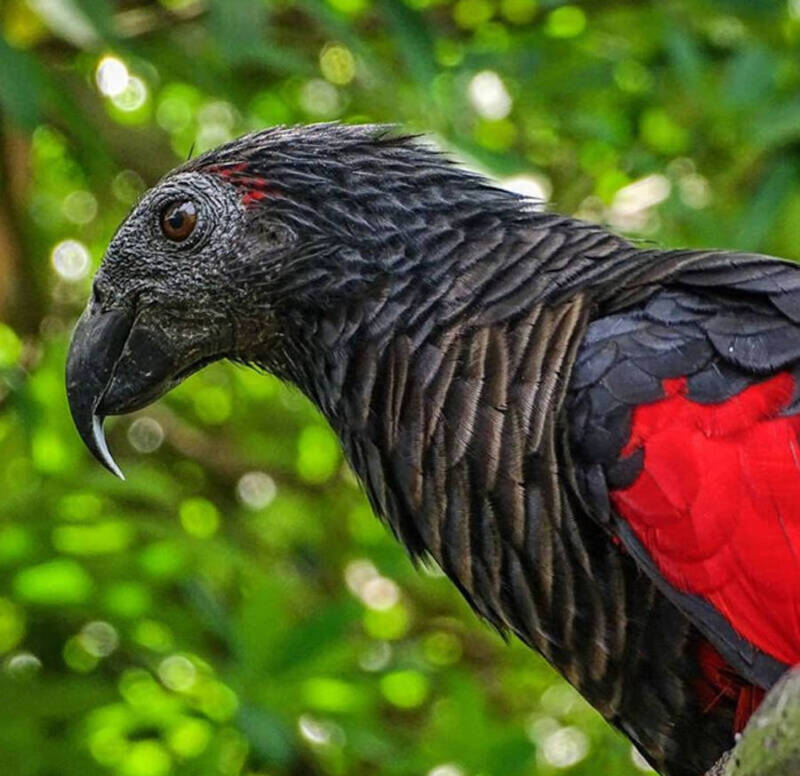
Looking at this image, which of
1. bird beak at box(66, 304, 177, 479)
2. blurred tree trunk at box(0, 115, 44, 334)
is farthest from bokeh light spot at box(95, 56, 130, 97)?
bird beak at box(66, 304, 177, 479)

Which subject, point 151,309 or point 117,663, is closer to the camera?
point 151,309

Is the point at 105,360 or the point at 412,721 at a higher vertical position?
the point at 105,360

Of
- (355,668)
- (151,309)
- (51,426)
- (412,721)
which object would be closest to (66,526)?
(51,426)

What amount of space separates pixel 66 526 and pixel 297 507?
5.60 ft

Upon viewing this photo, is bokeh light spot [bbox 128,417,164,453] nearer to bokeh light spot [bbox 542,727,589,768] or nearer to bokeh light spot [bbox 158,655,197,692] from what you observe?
bokeh light spot [bbox 158,655,197,692]

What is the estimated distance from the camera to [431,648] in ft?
23.1

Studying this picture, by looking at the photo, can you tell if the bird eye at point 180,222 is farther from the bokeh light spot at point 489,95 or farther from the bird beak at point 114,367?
the bokeh light spot at point 489,95

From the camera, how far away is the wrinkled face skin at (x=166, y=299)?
11.5ft

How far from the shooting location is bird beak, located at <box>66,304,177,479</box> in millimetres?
3521

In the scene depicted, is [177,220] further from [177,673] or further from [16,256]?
[16,256]

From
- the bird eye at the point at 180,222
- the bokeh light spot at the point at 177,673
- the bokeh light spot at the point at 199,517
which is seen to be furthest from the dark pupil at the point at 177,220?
the bokeh light spot at the point at 199,517

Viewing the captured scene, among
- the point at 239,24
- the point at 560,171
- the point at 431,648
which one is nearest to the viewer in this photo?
the point at 239,24

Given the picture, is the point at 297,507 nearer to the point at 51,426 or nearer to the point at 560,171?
the point at 51,426

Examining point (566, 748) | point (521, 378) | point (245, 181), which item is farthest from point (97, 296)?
point (566, 748)
